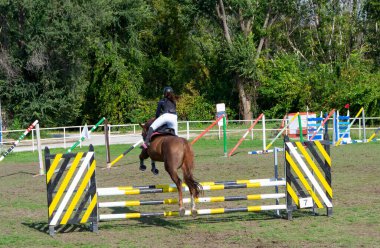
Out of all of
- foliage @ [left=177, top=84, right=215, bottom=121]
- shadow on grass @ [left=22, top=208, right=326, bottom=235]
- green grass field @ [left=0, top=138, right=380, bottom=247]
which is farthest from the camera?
foliage @ [left=177, top=84, right=215, bottom=121]

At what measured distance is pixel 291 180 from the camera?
1154cm

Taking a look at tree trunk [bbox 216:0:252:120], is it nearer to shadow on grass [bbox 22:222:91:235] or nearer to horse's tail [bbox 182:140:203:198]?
shadow on grass [bbox 22:222:91:235]

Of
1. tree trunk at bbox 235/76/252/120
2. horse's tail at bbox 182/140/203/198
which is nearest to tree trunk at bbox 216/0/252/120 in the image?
tree trunk at bbox 235/76/252/120

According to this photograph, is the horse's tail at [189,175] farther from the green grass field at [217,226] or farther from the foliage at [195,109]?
the foliage at [195,109]

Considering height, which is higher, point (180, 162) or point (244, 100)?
point (180, 162)

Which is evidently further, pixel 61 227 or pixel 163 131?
pixel 163 131

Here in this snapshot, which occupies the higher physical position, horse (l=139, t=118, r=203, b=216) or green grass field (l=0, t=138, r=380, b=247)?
horse (l=139, t=118, r=203, b=216)

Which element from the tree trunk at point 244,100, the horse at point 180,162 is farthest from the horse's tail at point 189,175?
the tree trunk at point 244,100

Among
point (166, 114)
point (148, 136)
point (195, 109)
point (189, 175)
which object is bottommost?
point (195, 109)

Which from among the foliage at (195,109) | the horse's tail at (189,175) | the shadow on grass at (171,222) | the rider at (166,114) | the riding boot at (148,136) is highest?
the rider at (166,114)

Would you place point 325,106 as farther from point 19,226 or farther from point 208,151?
point 19,226

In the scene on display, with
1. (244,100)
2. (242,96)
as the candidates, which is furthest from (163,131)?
(244,100)

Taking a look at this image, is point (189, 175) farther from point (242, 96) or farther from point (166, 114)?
point (242, 96)

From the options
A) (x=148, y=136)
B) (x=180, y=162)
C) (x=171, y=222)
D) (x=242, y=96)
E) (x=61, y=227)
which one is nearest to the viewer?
(x=180, y=162)
